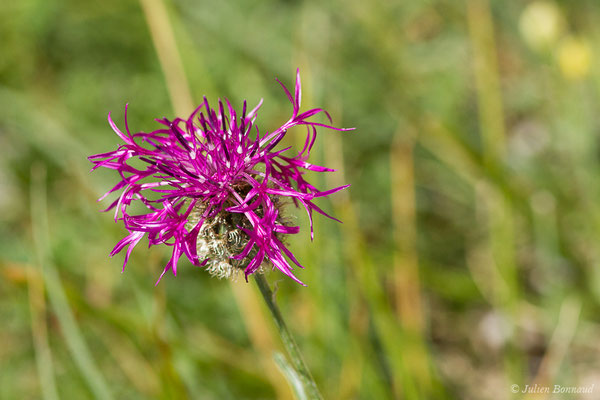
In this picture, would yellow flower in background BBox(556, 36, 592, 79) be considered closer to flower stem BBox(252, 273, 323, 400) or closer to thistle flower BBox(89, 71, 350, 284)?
thistle flower BBox(89, 71, 350, 284)

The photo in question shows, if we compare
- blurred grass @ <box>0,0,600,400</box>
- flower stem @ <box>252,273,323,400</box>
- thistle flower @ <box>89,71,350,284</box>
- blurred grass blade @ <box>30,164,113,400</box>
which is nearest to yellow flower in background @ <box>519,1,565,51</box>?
blurred grass @ <box>0,0,600,400</box>

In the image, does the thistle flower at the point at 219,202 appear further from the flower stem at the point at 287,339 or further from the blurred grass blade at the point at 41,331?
the blurred grass blade at the point at 41,331

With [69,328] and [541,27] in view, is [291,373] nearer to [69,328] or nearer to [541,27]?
[69,328]

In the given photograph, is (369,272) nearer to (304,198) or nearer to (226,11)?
(304,198)

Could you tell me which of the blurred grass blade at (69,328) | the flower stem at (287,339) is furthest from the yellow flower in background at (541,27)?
the blurred grass blade at (69,328)

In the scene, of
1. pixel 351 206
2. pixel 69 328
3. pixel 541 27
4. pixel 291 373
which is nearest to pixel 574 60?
pixel 541 27

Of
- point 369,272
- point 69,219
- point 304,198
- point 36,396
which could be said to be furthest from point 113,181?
point 304,198

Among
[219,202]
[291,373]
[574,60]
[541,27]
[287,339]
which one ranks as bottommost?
[291,373]
